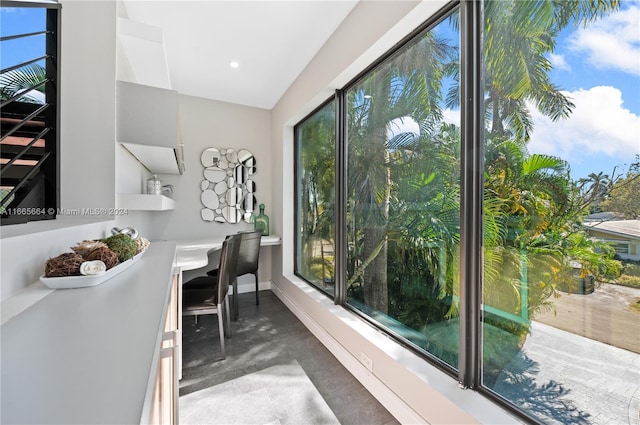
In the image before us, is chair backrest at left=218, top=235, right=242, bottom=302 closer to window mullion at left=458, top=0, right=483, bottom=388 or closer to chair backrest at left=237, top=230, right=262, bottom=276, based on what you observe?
chair backrest at left=237, top=230, right=262, bottom=276

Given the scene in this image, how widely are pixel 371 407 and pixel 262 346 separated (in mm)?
1058

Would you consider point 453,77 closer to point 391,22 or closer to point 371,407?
point 391,22

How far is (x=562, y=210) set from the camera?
967 mm

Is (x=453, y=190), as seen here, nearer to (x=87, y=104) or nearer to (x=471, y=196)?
(x=471, y=196)

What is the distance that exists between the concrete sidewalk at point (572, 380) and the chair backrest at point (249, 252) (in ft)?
7.39

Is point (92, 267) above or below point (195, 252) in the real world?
above

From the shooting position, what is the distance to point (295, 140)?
343 cm

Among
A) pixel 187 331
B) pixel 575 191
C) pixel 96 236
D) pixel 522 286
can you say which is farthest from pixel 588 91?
pixel 187 331

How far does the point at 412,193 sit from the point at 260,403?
1548mm

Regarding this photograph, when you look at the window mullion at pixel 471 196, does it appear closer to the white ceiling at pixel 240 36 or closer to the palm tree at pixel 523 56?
the palm tree at pixel 523 56

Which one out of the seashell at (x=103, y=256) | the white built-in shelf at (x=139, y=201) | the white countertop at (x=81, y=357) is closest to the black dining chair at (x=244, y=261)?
the white built-in shelf at (x=139, y=201)

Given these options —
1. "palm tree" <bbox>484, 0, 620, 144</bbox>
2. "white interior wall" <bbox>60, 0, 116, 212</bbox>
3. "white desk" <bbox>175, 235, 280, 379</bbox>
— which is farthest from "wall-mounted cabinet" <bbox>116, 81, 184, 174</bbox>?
"palm tree" <bbox>484, 0, 620, 144</bbox>

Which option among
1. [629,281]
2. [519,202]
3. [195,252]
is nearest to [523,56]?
[519,202]

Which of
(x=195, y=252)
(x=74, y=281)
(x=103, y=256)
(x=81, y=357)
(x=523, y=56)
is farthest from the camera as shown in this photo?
(x=195, y=252)
